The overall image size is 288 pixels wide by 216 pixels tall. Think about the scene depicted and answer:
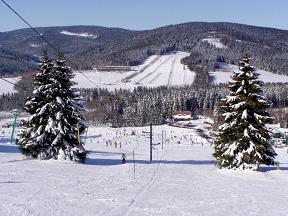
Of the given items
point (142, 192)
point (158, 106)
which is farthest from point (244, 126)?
point (158, 106)

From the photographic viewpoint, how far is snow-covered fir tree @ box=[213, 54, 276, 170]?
35094mm

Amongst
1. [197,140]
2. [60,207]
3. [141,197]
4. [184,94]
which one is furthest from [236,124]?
[184,94]

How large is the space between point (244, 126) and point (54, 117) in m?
14.0

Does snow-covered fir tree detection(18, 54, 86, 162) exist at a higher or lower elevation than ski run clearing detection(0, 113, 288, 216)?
higher

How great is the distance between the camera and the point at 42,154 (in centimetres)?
3697

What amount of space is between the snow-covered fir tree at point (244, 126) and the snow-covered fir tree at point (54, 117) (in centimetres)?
1076

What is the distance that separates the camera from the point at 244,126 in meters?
35.5

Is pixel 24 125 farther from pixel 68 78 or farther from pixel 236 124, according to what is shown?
pixel 236 124

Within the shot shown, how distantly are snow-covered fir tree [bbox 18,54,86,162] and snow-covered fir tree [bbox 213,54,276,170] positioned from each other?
35.3 feet

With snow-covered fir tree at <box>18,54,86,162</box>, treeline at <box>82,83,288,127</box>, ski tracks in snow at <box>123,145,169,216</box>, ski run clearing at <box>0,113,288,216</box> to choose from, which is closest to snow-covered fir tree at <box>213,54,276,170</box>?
ski run clearing at <box>0,113,288,216</box>

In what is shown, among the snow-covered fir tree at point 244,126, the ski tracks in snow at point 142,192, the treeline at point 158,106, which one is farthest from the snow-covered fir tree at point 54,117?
the treeline at point 158,106

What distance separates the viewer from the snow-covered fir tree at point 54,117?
36375 millimetres

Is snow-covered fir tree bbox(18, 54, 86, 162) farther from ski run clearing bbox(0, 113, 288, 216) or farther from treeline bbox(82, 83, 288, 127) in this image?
treeline bbox(82, 83, 288, 127)

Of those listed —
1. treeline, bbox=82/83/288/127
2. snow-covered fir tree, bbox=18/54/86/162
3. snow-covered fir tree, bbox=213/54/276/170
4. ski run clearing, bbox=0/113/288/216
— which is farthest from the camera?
treeline, bbox=82/83/288/127
